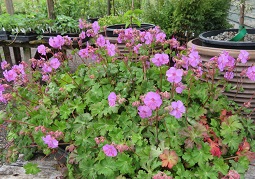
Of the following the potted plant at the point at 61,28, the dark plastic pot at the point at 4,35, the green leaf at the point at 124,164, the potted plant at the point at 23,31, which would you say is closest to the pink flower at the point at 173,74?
the green leaf at the point at 124,164

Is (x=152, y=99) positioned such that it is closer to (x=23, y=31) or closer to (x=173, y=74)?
(x=173, y=74)

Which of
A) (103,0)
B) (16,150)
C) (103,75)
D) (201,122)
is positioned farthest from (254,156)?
(103,0)

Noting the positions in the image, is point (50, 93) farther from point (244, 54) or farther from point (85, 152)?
point (244, 54)

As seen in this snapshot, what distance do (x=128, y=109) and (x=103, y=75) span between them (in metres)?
0.30

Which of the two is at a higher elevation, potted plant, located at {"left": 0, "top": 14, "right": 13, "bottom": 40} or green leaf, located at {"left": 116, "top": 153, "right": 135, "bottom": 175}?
potted plant, located at {"left": 0, "top": 14, "right": 13, "bottom": 40}

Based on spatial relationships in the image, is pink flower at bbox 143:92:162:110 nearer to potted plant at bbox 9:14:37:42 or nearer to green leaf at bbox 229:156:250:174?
green leaf at bbox 229:156:250:174

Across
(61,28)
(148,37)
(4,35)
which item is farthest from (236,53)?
(4,35)

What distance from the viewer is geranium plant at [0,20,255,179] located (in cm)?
140

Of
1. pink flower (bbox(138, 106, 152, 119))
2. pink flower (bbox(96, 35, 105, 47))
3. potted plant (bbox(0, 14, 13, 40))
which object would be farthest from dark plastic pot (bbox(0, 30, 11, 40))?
pink flower (bbox(138, 106, 152, 119))

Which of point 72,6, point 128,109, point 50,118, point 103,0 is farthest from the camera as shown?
point 103,0

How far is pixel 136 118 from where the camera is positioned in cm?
161

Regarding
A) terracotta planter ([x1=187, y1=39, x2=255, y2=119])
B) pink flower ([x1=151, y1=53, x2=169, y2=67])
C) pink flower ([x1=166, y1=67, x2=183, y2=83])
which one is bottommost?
terracotta planter ([x1=187, y1=39, x2=255, y2=119])

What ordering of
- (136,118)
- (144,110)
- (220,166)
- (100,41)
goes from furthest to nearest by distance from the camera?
1. (100,41)
2. (136,118)
3. (220,166)
4. (144,110)

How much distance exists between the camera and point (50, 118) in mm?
1724
